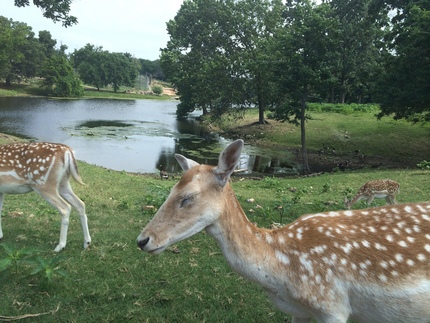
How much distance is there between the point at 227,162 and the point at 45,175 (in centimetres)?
399

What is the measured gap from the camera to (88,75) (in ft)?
340

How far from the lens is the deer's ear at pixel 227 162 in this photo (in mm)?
2959

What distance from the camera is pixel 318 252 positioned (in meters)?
3.00

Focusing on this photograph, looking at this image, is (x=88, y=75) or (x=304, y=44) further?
(x=88, y=75)

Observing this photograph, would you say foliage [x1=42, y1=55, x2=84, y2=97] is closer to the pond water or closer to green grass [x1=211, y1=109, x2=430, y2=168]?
the pond water

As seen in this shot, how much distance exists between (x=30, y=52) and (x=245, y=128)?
206ft

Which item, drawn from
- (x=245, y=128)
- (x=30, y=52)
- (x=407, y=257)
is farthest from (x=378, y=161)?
(x=30, y=52)

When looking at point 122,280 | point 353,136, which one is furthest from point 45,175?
point 353,136

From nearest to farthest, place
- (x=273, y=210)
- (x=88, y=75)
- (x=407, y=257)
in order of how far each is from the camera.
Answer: (x=407, y=257), (x=273, y=210), (x=88, y=75)

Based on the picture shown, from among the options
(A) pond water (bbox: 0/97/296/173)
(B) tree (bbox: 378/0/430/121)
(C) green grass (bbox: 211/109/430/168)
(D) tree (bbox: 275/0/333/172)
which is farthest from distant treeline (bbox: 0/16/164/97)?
(B) tree (bbox: 378/0/430/121)

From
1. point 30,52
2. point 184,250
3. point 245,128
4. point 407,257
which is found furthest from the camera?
point 30,52

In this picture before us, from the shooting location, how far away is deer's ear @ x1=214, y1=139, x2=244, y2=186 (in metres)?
2.96

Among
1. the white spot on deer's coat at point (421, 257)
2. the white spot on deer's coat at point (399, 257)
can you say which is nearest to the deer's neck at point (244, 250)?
the white spot on deer's coat at point (399, 257)

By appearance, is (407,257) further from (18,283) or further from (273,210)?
(273,210)
